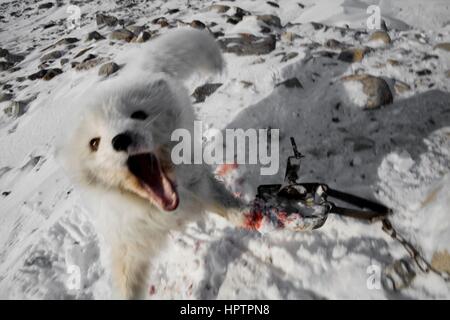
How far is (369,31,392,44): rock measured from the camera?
4.33m

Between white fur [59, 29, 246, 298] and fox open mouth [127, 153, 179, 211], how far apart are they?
0.07 m

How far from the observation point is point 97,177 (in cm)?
210

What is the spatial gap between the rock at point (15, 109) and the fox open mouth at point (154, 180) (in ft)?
14.1

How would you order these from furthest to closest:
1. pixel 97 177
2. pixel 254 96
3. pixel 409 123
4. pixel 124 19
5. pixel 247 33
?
pixel 124 19, pixel 247 33, pixel 254 96, pixel 409 123, pixel 97 177

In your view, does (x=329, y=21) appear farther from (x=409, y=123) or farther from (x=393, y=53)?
(x=409, y=123)

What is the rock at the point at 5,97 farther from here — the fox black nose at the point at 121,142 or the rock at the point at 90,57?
the fox black nose at the point at 121,142

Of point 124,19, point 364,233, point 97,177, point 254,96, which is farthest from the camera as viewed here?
point 124,19

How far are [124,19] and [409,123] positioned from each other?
24.0 ft

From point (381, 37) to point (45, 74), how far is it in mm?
5796

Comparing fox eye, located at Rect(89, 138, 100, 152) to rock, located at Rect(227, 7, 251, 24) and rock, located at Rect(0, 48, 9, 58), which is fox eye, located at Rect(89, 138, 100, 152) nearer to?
rock, located at Rect(227, 7, 251, 24)

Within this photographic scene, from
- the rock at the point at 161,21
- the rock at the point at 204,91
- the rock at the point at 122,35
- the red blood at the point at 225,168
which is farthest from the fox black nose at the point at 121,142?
the rock at the point at 161,21

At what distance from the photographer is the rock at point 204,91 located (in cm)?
425

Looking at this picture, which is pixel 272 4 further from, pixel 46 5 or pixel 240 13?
pixel 46 5
